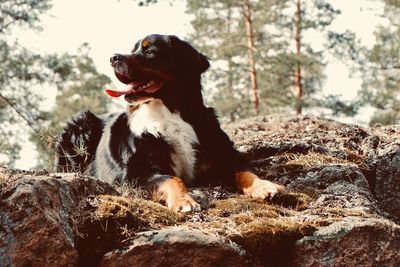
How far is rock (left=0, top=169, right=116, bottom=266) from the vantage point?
102 inches

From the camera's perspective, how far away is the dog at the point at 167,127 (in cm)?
469

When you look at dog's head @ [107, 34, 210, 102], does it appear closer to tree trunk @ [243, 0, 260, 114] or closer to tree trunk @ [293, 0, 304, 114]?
tree trunk @ [243, 0, 260, 114]

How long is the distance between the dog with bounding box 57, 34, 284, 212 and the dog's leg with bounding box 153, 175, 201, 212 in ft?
0.60

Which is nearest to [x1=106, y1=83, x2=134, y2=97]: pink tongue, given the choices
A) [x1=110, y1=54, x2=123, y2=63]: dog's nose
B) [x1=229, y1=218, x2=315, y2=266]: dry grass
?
[x1=110, y1=54, x2=123, y2=63]: dog's nose

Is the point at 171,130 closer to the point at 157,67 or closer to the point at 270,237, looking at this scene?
the point at 157,67

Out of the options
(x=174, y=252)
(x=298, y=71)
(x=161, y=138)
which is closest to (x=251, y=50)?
(x=298, y=71)

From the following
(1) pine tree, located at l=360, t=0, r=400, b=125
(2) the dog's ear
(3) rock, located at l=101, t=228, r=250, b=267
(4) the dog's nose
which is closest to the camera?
(3) rock, located at l=101, t=228, r=250, b=267

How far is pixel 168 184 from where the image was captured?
4105 mm

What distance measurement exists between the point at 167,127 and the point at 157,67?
1.83ft

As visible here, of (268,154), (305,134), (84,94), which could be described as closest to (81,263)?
(268,154)

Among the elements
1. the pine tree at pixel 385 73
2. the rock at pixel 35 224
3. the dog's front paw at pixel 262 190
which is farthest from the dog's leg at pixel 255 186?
the pine tree at pixel 385 73

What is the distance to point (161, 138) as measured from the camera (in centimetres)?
485

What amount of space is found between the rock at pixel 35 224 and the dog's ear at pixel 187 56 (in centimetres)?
246

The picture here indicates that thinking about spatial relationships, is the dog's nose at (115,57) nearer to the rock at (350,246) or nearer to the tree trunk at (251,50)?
the rock at (350,246)
